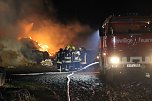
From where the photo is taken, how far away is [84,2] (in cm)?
6456

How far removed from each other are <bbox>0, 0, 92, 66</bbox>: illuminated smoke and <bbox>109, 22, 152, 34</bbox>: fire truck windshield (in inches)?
688

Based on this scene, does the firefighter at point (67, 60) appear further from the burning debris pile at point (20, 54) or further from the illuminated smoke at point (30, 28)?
the illuminated smoke at point (30, 28)

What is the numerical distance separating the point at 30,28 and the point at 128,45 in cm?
3783

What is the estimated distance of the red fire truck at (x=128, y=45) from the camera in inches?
698

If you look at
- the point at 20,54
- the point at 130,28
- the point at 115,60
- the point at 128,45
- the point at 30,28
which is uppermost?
the point at 30,28

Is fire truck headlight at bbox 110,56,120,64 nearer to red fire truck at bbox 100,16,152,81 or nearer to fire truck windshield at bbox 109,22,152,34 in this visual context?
red fire truck at bbox 100,16,152,81

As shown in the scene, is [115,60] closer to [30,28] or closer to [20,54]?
[20,54]

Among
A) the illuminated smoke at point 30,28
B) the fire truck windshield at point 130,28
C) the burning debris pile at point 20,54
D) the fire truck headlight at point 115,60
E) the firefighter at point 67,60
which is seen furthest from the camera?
the illuminated smoke at point 30,28

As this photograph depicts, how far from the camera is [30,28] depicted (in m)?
54.3

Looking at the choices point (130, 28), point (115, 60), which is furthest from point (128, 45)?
point (115, 60)

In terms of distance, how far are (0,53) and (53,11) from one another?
91.6ft

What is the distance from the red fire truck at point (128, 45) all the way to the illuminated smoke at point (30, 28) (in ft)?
56.9

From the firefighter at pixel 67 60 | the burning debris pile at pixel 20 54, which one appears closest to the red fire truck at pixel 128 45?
the firefighter at pixel 67 60

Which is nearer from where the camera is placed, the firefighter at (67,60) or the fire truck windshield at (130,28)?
the fire truck windshield at (130,28)
